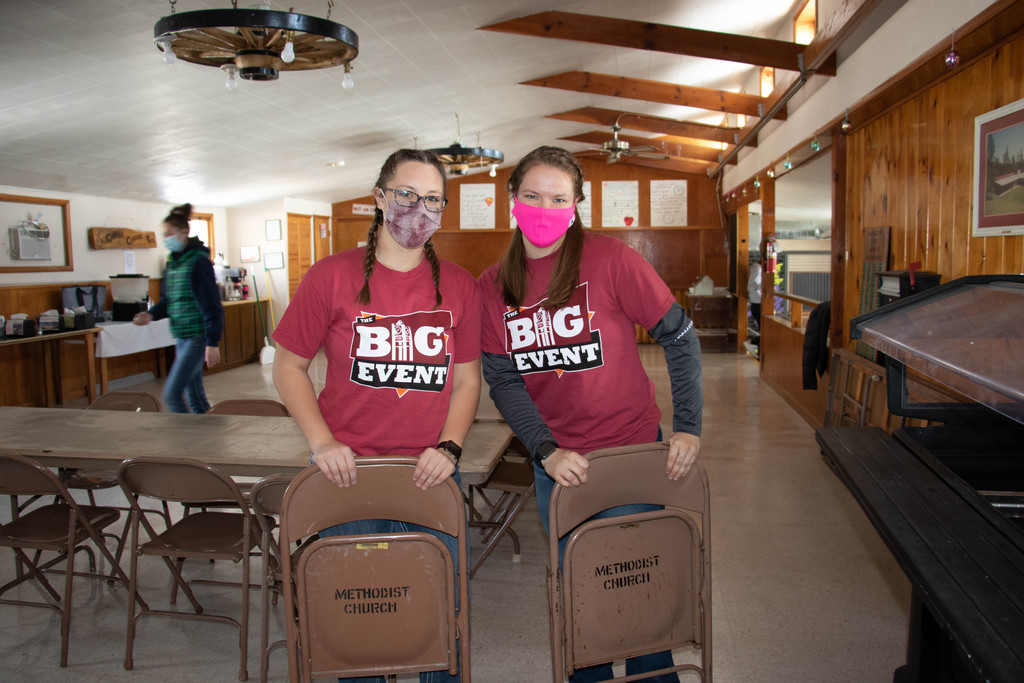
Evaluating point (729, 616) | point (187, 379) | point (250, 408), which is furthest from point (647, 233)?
point (729, 616)

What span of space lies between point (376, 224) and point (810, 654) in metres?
Result: 2.10

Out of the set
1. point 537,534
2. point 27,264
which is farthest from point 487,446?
point 27,264

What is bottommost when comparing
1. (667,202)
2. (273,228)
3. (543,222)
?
(543,222)

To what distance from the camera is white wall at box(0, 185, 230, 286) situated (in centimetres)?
687

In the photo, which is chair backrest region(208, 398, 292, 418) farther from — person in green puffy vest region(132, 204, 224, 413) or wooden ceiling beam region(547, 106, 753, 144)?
wooden ceiling beam region(547, 106, 753, 144)

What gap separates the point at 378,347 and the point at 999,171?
9.20 ft

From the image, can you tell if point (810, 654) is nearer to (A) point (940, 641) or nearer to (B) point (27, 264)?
(A) point (940, 641)

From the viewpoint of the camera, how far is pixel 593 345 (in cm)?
181

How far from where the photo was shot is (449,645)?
1.71 metres

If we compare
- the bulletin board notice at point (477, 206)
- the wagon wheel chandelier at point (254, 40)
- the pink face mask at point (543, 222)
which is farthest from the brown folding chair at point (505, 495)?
the bulletin board notice at point (477, 206)

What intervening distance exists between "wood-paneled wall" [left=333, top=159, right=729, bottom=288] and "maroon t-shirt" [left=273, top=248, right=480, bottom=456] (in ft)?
33.4

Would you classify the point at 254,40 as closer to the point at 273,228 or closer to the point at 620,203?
the point at 273,228

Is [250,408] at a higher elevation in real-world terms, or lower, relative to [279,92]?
lower

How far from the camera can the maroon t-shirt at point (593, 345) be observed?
5.93 ft
